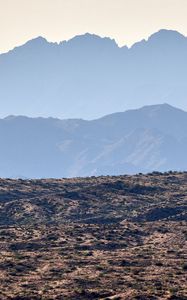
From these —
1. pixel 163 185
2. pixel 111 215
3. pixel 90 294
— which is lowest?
pixel 90 294

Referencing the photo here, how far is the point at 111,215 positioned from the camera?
102438 mm

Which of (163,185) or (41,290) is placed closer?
(41,290)

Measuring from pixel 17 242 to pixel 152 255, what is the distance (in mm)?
13707

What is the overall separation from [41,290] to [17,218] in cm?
4577

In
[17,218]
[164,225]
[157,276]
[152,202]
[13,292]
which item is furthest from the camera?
[152,202]

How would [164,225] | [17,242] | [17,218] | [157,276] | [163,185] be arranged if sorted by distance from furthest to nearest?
[163,185]
[17,218]
[164,225]
[17,242]
[157,276]

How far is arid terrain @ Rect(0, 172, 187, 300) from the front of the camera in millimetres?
57844

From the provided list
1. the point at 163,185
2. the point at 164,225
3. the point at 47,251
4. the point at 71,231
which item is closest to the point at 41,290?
the point at 47,251

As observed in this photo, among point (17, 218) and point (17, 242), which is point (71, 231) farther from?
point (17, 218)

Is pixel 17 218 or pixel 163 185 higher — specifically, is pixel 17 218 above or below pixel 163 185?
below

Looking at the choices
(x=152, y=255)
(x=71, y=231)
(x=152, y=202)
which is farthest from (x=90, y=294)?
(x=152, y=202)

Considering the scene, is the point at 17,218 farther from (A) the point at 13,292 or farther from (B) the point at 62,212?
(A) the point at 13,292

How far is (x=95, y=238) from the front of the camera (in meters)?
81.1

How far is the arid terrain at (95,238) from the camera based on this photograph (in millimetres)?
57844
